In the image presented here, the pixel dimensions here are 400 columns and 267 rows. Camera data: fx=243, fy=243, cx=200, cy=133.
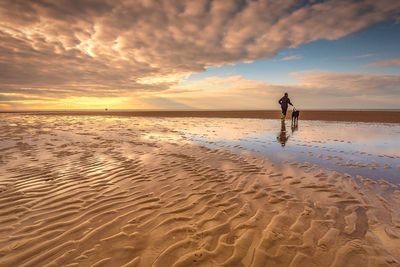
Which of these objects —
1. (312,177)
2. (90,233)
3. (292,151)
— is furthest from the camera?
(292,151)

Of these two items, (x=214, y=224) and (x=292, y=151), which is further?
(x=292, y=151)

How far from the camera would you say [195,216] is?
4855 mm

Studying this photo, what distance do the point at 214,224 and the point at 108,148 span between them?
9155mm

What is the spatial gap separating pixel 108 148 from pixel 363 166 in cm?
1099

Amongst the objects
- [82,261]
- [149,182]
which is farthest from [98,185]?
[82,261]

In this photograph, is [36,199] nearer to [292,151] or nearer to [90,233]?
[90,233]

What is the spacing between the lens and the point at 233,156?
1023 cm

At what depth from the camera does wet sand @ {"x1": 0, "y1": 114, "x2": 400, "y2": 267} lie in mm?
3598

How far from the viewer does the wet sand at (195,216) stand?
11.8ft

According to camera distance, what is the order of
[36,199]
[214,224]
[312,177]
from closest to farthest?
[214,224]
[36,199]
[312,177]

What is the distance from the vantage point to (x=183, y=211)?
5.09 metres

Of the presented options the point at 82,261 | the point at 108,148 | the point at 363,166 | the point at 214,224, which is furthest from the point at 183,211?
the point at 108,148

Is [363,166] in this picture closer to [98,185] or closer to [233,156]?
[233,156]

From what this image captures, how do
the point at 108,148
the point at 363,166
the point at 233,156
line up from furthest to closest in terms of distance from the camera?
1. the point at 108,148
2. the point at 233,156
3. the point at 363,166
